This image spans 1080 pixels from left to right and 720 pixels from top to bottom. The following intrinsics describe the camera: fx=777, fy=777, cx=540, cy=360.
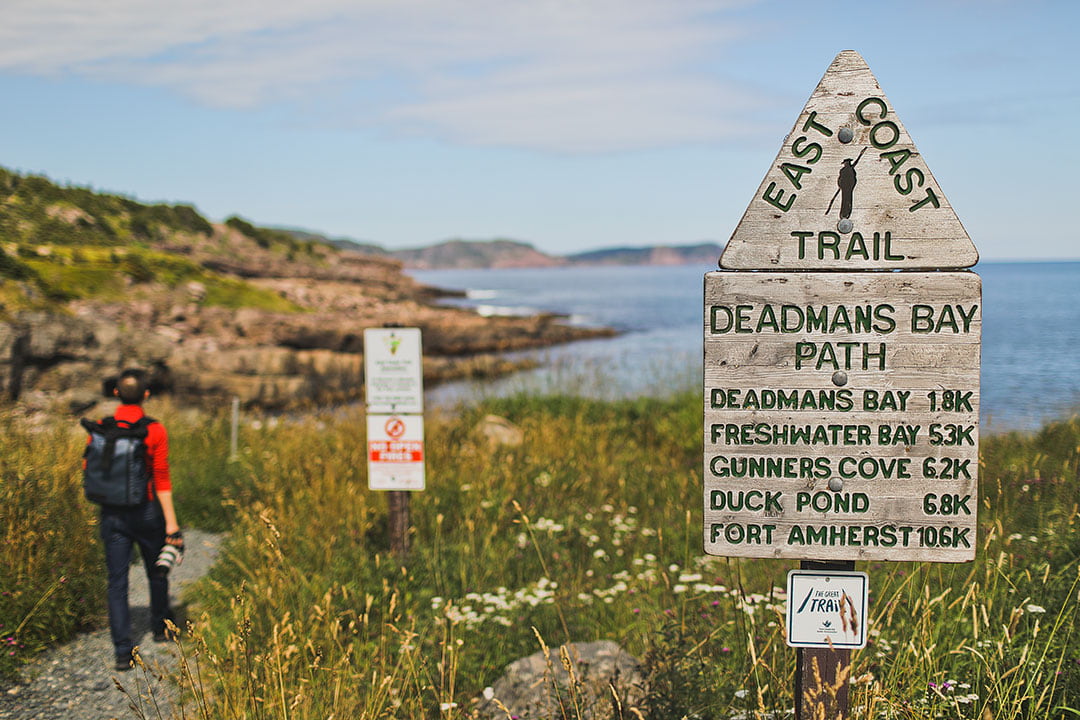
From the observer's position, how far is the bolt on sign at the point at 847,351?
2.42m

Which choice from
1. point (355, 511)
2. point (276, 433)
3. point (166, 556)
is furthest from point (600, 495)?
point (276, 433)

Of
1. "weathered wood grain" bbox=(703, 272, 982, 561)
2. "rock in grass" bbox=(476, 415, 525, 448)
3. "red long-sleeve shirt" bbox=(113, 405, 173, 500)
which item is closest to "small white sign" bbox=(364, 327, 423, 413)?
"red long-sleeve shirt" bbox=(113, 405, 173, 500)

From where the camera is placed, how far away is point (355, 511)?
621 centimetres

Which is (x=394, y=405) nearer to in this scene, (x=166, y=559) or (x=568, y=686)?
Answer: (x=166, y=559)

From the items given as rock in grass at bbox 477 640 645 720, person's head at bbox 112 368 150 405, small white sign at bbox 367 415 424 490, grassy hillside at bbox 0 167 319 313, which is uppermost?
grassy hillside at bbox 0 167 319 313

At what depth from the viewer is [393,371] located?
6027mm

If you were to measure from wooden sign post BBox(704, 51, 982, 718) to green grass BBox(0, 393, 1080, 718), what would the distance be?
1.70 ft

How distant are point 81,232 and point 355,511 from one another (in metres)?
32.4

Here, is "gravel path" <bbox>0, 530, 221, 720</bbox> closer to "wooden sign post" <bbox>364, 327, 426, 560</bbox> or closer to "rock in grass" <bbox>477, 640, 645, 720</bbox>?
"rock in grass" <bbox>477, 640, 645, 720</bbox>

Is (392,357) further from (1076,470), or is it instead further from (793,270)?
(1076,470)

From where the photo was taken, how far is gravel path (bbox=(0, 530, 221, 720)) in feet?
13.3

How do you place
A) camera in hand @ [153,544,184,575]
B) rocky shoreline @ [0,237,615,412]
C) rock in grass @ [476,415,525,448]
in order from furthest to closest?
rocky shoreline @ [0,237,615,412]
rock in grass @ [476,415,525,448]
camera in hand @ [153,544,184,575]

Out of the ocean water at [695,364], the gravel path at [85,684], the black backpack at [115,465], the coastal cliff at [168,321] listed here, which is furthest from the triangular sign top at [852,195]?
the coastal cliff at [168,321]

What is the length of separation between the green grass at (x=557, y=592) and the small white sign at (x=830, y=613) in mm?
162
